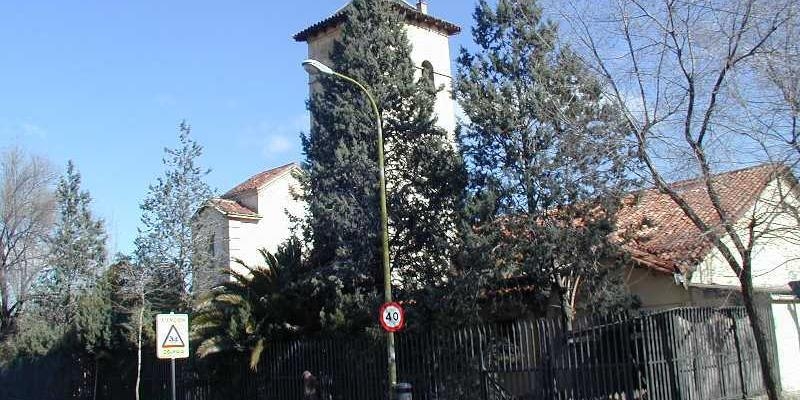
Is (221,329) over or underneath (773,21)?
underneath

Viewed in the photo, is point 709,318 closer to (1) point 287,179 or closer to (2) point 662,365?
(2) point 662,365

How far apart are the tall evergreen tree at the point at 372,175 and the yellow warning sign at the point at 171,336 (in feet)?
12.5

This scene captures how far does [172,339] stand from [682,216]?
12.8 meters

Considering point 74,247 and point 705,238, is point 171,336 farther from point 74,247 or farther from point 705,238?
point 74,247

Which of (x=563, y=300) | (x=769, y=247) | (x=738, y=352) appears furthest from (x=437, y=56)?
(x=738, y=352)

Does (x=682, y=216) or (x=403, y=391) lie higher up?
(x=682, y=216)

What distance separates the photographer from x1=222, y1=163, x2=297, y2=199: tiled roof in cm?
3791

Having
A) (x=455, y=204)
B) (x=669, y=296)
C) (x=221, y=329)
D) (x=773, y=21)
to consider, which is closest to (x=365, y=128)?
(x=455, y=204)

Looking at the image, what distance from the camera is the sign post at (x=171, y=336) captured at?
16094mm

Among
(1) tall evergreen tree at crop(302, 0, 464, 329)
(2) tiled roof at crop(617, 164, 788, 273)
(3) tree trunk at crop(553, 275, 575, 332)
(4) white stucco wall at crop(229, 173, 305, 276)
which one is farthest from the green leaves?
(4) white stucco wall at crop(229, 173, 305, 276)

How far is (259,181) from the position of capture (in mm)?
38312

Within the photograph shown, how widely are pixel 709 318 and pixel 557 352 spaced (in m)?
3.30

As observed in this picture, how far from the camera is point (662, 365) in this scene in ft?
49.4

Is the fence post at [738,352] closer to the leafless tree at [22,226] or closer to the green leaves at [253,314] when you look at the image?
the green leaves at [253,314]
